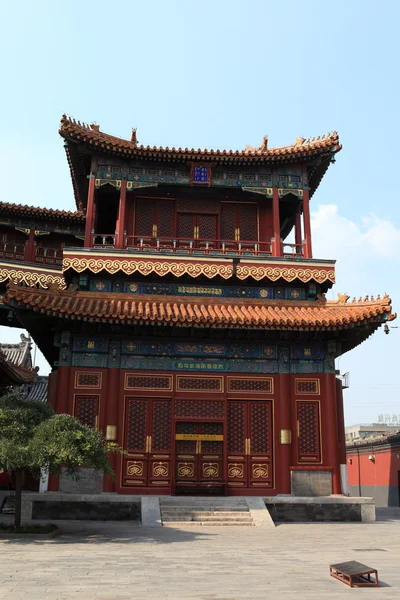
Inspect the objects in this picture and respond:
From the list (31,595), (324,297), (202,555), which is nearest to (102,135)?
(324,297)

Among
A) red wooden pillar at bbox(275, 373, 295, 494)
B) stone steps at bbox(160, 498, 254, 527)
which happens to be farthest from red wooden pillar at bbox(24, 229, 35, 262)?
stone steps at bbox(160, 498, 254, 527)

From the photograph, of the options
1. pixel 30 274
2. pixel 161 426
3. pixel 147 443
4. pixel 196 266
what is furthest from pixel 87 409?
pixel 30 274

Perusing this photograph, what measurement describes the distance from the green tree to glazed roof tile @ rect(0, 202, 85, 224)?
61.3 ft

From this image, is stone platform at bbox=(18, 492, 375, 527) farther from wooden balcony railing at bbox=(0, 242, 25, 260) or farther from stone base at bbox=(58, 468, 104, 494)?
wooden balcony railing at bbox=(0, 242, 25, 260)

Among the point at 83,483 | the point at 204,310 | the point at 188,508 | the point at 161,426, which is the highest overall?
the point at 204,310

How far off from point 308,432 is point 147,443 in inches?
200

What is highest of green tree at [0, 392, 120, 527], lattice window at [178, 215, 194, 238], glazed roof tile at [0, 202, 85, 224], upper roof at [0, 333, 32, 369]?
glazed roof tile at [0, 202, 85, 224]

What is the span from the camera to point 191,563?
33.3 feet

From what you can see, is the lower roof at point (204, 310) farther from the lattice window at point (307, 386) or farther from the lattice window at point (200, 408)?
the lattice window at point (200, 408)

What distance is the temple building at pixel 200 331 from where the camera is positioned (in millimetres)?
18109

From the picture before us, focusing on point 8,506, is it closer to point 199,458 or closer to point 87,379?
point 87,379

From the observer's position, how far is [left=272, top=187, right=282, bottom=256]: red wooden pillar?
21000 mm

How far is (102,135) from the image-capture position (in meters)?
21.4

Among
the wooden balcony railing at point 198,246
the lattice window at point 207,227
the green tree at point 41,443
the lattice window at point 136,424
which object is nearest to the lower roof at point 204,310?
the wooden balcony railing at point 198,246
